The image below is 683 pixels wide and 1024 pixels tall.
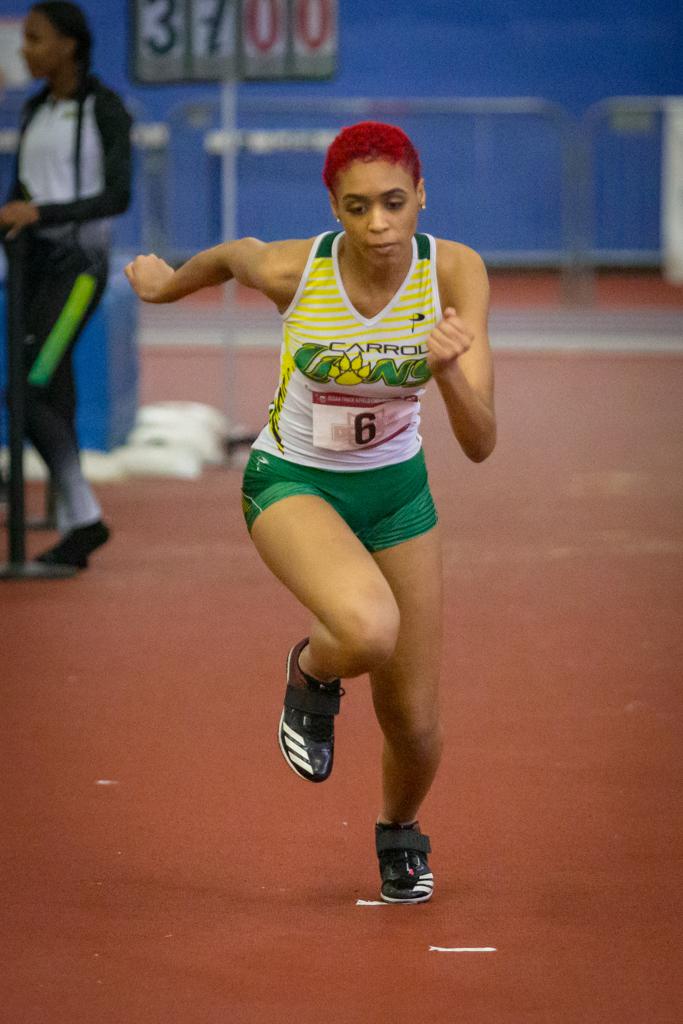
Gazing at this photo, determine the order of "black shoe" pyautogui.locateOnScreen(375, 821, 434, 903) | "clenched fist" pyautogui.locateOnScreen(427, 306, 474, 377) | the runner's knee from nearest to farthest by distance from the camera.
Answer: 1. "clenched fist" pyautogui.locateOnScreen(427, 306, 474, 377)
2. the runner's knee
3. "black shoe" pyautogui.locateOnScreen(375, 821, 434, 903)

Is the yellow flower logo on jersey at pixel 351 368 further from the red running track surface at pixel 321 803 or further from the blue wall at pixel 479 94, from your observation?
the blue wall at pixel 479 94

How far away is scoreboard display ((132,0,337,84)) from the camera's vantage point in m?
10.9

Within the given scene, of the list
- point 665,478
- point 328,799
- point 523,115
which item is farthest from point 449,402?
point 523,115

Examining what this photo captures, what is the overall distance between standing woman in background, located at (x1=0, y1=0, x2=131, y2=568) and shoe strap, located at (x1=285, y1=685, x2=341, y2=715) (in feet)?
12.8

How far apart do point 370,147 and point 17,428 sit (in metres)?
4.10

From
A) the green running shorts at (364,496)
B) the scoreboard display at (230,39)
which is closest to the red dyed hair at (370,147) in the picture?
the green running shorts at (364,496)

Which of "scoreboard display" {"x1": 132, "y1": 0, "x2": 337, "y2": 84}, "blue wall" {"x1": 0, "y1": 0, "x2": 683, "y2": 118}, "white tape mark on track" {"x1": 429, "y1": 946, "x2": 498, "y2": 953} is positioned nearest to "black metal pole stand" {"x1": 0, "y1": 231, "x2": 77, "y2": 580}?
"scoreboard display" {"x1": 132, "y1": 0, "x2": 337, "y2": 84}

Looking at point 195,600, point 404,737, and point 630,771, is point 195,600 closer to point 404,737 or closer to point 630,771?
point 630,771

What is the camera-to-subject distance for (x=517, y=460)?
37.3 ft

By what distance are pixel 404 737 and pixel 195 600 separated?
3.58 m

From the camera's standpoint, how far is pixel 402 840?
13.8 ft

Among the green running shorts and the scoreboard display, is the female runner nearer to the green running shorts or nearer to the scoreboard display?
the green running shorts

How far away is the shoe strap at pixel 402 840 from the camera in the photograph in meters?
4.19

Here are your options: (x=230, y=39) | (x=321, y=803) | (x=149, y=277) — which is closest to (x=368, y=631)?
(x=149, y=277)
